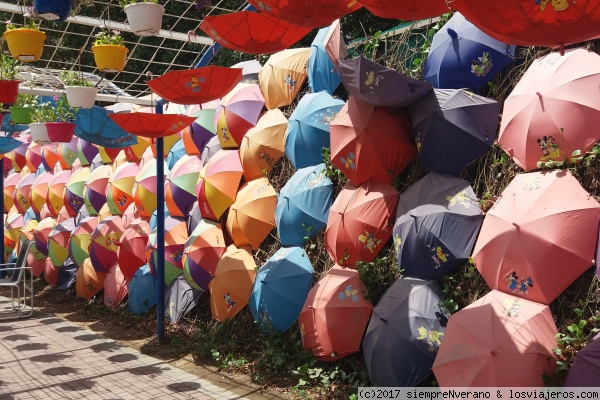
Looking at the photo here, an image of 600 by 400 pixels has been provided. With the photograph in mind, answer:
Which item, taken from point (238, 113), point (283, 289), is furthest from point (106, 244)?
point (283, 289)

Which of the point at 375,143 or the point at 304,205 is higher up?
the point at 375,143

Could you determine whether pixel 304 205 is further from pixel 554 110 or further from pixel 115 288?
pixel 115 288

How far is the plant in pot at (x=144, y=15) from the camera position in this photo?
5.58m

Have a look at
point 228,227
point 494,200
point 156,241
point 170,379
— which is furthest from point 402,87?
point 156,241

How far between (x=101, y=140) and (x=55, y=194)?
368 cm

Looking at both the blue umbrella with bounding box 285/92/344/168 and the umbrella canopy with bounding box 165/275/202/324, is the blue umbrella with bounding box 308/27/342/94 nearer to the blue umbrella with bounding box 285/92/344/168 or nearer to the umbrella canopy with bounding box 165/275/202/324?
the blue umbrella with bounding box 285/92/344/168

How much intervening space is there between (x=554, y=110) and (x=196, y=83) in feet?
10.0

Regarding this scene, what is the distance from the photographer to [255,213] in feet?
22.6

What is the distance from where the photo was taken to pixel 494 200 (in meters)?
4.73

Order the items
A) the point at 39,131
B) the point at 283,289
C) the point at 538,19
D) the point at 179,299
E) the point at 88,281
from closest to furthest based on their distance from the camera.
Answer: the point at 538,19
the point at 283,289
the point at 179,299
the point at 39,131
the point at 88,281

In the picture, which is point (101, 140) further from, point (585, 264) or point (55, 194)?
point (585, 264)

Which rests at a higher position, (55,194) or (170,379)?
(55,194)

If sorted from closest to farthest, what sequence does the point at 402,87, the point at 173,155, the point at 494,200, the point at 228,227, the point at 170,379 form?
the point at 494,200
the point at 402,87
the point at 170,379
the point at 228,227
the point at 173,155

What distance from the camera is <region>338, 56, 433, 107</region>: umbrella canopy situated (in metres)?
5.10
